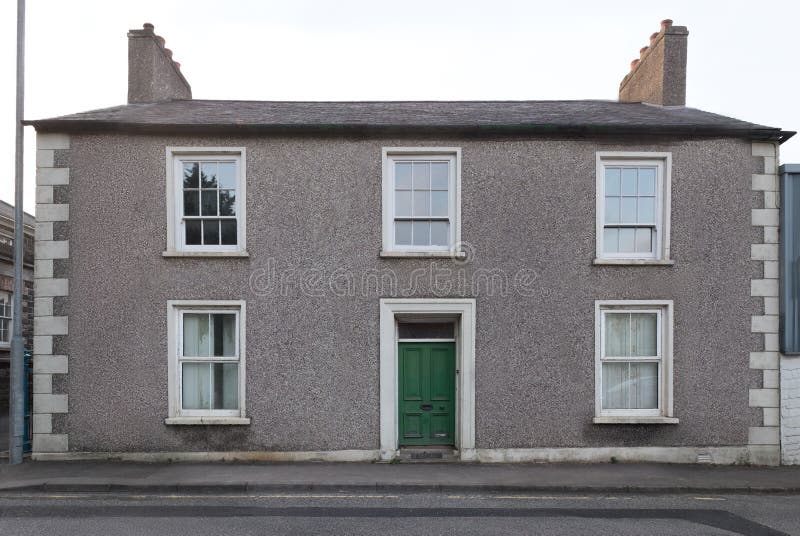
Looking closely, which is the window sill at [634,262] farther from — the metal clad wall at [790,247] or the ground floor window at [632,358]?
the metal clad wall at [790,247]

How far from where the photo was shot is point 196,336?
9.62 metres

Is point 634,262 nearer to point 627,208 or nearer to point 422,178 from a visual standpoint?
point 627,208

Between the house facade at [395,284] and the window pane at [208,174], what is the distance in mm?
26

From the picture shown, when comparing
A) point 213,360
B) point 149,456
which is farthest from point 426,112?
point 149,456

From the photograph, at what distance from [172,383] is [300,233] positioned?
3.45m

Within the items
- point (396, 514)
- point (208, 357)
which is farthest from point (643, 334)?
point (208, 357)

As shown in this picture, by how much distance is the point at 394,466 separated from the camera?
8.97m

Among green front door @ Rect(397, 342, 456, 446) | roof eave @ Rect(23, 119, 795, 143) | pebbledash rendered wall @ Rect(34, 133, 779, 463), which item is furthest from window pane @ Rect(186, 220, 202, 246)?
green front door @ Rect(397, 342, 456, 446)

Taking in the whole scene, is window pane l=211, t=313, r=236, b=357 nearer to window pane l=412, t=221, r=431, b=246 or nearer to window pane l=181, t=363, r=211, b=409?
window pane l=181, t=363, r=211, b=409

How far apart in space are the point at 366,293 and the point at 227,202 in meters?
3.02

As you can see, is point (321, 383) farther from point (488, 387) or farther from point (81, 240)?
point (81, 240)

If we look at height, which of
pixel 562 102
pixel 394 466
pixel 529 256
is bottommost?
pixel 394 466

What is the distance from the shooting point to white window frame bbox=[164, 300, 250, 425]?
30.6ft

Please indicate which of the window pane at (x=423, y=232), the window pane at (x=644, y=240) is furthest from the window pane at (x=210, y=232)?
the window pane at (x=644, y=240)
